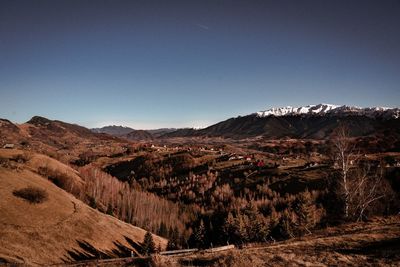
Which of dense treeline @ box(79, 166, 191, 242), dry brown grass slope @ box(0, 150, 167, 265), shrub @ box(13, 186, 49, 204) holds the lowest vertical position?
dense treeline @ box(79, 166, 191, 242)

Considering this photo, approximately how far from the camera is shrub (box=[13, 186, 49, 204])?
60.9 meters

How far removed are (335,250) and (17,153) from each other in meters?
129

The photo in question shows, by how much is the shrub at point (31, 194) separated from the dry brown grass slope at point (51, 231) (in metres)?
1.04

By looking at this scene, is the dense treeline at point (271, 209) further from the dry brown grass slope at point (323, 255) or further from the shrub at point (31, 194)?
the shrub at point (31, 194)

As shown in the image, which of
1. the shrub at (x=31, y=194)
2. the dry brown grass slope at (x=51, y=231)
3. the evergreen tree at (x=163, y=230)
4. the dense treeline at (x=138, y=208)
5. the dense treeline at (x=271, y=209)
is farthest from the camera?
the dense treeline at (x=138, y=208)

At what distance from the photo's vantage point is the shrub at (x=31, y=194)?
60.9m

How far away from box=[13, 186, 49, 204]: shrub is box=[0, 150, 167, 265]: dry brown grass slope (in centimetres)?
104

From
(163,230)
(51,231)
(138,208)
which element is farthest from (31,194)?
(138,208)

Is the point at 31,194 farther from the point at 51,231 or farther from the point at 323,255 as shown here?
the point at 323,255

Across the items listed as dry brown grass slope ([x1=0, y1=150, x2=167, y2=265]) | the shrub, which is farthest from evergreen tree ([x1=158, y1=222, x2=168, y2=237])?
the shrub

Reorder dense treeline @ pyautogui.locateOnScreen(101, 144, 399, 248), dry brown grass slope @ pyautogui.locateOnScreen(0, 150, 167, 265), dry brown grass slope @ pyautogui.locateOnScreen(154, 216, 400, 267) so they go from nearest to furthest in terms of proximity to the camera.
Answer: dry brown grass slope @ pyautogui.locateOnScreen(154, 216, 400, 267) → dry brown grass slope @ pyautogui.locateOnScreen(0, 150, 167, 265) → dense treeline @ pyautogui.locateOnScreen(101, 144, 399, 248)

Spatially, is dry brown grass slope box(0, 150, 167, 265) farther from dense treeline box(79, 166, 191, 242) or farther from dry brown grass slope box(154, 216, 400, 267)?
dense treeline box(79, 166, 191, 242)

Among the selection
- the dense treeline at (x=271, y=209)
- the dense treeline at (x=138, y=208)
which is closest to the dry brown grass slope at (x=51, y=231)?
the dense treeline at (x=271, y=209)

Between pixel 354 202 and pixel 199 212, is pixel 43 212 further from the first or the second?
pixel 199 212
